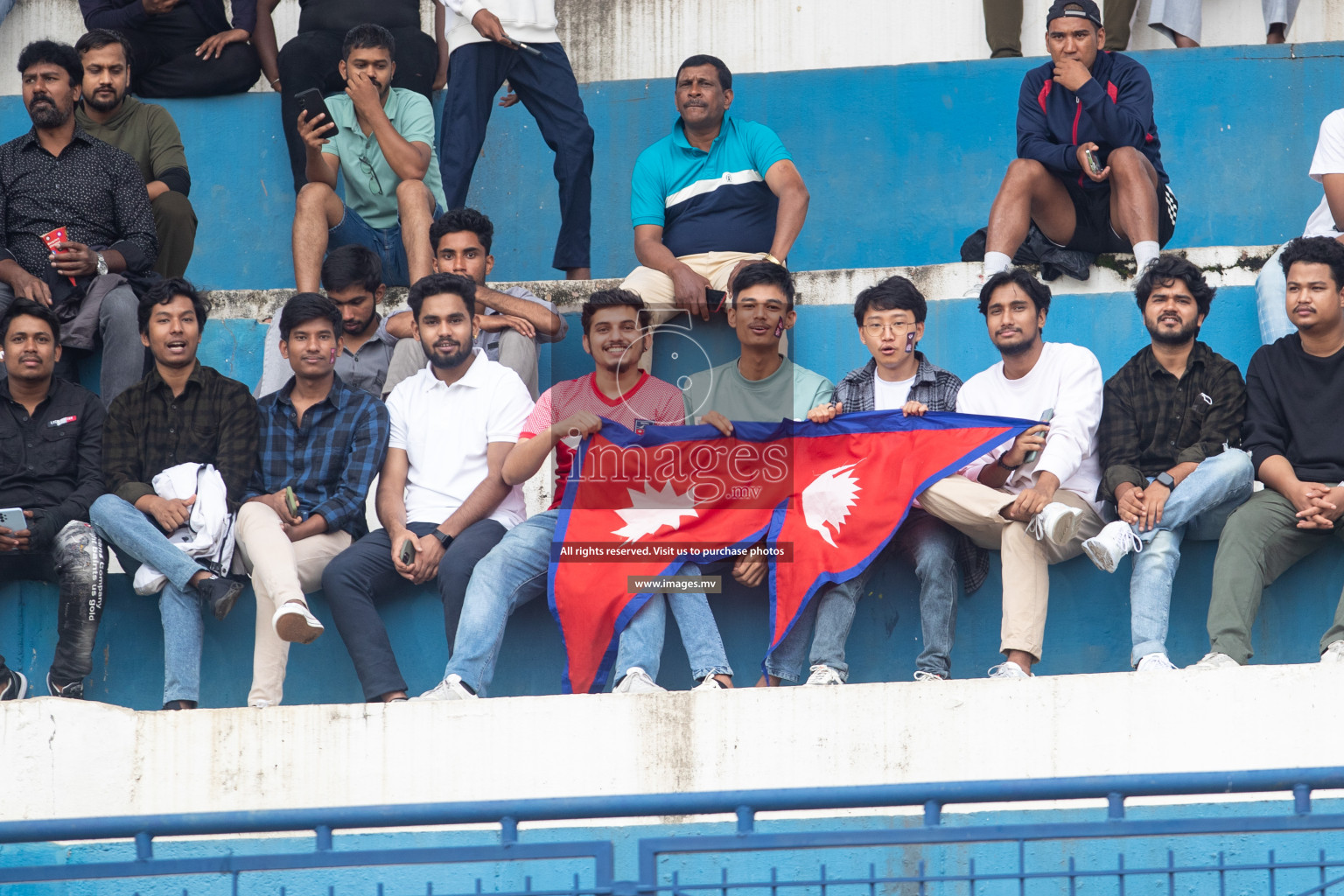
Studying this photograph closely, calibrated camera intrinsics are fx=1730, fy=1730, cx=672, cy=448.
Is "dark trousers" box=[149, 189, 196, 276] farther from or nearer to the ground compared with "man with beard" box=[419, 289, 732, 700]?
farther from the ground

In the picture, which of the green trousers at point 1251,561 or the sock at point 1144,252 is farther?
the sock at point 1144,252

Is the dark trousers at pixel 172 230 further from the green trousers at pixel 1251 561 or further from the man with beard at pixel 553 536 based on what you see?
the green trousers at pixel 1251 561

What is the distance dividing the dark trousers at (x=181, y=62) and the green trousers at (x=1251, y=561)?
5824 mm

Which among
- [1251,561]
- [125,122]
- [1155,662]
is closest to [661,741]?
[1155,662]

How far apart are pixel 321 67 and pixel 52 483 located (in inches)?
108

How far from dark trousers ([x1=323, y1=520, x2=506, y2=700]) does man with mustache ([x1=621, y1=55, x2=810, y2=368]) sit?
167cm

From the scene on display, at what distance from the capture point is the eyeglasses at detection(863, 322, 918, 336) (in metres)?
5.64

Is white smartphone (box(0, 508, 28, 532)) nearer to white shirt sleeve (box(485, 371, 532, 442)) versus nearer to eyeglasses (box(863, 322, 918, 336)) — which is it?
white shirt sleeve (box(485, 371, 532, 442))

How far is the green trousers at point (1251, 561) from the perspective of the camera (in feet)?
16.0

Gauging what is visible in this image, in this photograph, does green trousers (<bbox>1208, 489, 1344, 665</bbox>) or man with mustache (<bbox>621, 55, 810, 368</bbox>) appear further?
man with mustache (<bbox>621, 55, 810, 368</bbox>)

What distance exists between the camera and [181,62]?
8.83 metres

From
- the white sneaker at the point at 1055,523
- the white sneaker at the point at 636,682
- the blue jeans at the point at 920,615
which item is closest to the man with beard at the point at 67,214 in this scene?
the white sneaker at the point at 636,682

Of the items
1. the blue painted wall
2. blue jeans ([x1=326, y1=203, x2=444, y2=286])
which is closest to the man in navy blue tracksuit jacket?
the blue painted wall

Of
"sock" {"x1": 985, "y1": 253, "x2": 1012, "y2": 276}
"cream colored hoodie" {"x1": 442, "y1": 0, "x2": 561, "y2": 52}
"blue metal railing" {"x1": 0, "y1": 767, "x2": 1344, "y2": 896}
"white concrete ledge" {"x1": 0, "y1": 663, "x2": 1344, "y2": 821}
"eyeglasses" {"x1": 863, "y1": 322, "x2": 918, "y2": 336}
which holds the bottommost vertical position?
"blue metal railing" {"x1": 0, "y1": 767, "x2": 1344, "y2": 896}
